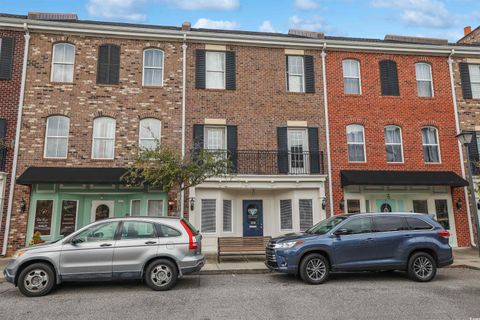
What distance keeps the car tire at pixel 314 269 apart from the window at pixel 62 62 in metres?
11.5

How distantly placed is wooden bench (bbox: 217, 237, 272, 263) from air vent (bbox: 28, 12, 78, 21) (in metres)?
11.6

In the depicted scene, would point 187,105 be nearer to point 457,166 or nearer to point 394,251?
point 394,251

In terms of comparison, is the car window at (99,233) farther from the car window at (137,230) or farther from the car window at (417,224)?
the car window at (417,224)

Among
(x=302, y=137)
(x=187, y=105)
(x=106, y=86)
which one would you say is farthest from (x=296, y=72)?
(x=106, y=86)

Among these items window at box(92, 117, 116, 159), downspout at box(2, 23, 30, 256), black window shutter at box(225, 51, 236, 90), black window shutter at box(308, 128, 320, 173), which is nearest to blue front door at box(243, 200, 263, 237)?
black window shutter at box(308, 128, 320, 173)

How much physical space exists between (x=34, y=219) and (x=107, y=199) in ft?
8.38

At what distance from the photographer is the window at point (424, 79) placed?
1591 cm

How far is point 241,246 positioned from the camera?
11180 millimetres

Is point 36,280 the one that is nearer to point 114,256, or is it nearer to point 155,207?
point 114,256

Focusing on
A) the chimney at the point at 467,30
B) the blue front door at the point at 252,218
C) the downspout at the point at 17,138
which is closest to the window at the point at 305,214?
the blue front door at the point at 252,218

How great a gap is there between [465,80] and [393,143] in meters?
4.70

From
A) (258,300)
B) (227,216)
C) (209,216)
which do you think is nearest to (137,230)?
(258,300)

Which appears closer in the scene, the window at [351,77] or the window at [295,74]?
the window at [295,74]

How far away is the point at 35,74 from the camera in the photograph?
534 inches
